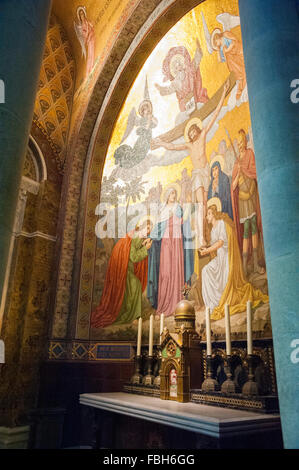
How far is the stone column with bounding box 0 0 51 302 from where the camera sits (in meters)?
1.89

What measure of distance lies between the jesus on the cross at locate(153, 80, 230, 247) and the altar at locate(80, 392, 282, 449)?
8.35 ft

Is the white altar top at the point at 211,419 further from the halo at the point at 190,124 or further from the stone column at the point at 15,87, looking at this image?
the halo at the point at 190,124

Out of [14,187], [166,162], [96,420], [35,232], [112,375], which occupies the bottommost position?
[96,420]

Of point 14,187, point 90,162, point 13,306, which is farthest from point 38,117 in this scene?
point 14,187

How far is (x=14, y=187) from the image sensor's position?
1.95 m

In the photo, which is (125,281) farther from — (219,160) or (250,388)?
(250,388)

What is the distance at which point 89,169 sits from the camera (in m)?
8.24

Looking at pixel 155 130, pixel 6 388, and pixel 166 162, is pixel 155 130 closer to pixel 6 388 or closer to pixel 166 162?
pixel 166 162

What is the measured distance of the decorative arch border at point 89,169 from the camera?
7.12 meters

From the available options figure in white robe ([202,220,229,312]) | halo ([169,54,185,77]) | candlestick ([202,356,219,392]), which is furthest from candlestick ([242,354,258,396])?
halo ([169,54,185,77])

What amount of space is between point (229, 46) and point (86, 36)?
5.02 m

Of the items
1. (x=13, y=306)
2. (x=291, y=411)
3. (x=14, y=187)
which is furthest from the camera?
(x=13, y=306)

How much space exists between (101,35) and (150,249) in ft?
18.6

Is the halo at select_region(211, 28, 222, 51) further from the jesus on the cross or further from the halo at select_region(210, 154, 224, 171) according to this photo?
the halo at select_region(210, 154, 224, 171)
